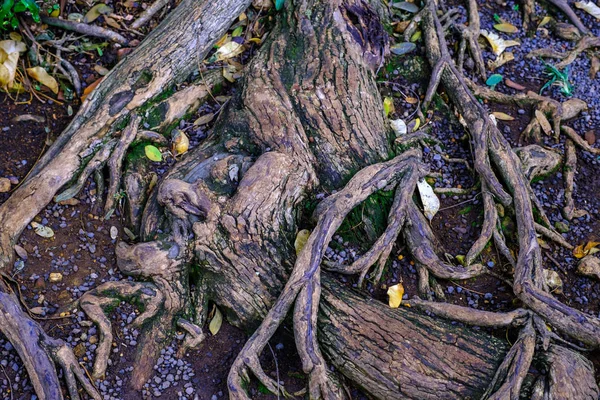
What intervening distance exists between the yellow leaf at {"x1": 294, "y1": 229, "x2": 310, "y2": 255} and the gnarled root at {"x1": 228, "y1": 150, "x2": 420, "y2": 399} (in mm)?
146

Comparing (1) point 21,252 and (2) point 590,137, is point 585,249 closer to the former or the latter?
(2) point 590,137

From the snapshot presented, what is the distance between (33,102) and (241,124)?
1.70 metres

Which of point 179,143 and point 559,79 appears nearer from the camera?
point 179,143

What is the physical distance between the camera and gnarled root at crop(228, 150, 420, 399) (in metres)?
A: 3.27

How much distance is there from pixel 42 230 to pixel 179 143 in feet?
3.65

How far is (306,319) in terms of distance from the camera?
10.9 ft

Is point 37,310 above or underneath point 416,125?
above

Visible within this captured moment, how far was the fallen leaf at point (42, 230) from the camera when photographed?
12.4ft

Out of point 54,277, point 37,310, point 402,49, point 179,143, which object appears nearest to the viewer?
point 37,310

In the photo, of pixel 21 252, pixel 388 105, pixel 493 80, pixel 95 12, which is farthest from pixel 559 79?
pixel 21 252

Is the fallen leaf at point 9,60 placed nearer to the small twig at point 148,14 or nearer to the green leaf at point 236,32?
the small twig at point 148,14

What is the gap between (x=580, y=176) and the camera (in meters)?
4.52

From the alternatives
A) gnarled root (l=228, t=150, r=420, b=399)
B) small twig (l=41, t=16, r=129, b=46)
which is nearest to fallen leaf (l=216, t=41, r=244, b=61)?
small twig (l=41, t=16, r=129, b=46)

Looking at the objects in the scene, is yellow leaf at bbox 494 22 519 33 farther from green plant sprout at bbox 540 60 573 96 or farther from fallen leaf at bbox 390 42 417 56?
fallen leaf at bbox 390 42 417 56
